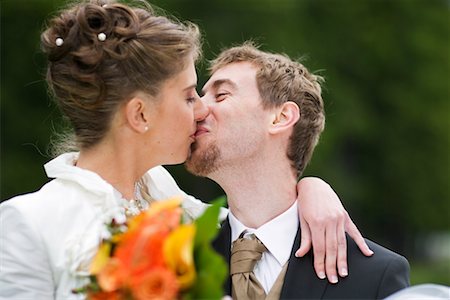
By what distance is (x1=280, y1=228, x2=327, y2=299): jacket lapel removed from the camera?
16.8ft

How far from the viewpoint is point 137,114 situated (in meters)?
4.67

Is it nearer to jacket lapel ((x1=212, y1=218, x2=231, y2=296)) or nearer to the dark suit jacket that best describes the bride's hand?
the dark suit jacket

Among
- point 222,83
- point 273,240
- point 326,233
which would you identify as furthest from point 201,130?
point 326,233

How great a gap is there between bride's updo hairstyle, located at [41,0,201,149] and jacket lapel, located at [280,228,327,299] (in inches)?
49.3

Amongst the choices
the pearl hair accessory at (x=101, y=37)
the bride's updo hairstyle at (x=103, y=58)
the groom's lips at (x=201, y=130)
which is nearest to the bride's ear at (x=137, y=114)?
the bride's updo hairstyle at (x=103, y=58)

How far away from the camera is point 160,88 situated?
4719 millimetres

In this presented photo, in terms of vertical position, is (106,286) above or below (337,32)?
above

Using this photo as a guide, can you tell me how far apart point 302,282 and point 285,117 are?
1129mm

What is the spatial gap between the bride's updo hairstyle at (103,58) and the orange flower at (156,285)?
1.30 meters

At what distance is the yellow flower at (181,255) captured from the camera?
11.5 ft

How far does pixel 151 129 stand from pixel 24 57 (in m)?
17.2

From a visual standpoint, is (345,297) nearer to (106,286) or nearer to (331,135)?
(106,286)

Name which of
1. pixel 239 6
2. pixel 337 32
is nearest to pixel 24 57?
pixel 239 6

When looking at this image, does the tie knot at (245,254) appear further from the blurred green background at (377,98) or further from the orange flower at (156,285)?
the blurred green background at (377,98)
